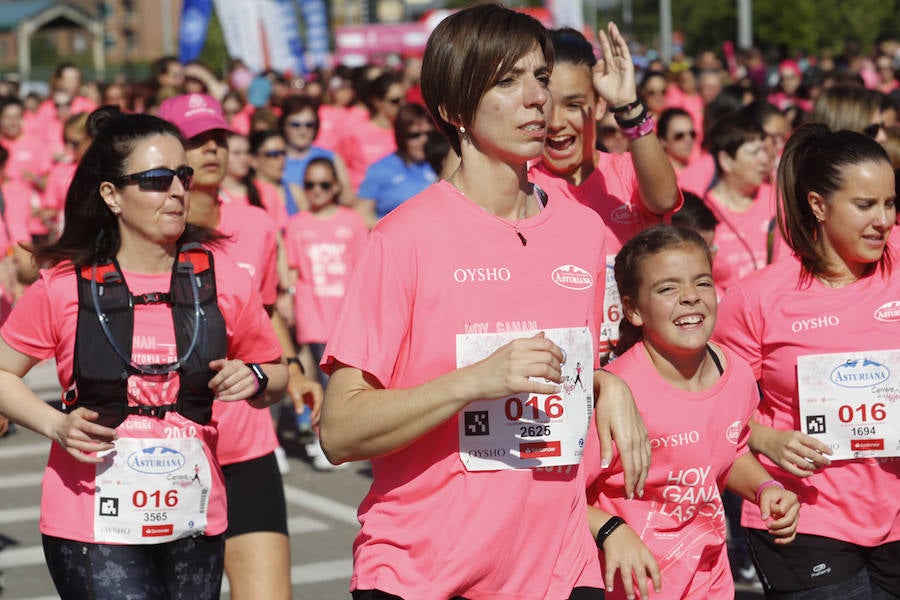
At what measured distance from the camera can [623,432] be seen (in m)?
3.41

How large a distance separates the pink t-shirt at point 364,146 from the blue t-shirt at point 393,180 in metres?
2.17

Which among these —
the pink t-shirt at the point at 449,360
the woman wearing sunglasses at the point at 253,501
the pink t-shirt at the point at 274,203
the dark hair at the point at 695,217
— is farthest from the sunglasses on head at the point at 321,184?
the pink t-shirt at the point at 449,360

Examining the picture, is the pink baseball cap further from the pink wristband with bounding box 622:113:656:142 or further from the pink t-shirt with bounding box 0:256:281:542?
the pink wristband with bounding box 622:113:656:142

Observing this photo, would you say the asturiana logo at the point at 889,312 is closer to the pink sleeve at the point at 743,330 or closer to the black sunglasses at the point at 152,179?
the pink sleeve at the point at 743,330

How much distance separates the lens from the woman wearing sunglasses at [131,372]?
4.25m

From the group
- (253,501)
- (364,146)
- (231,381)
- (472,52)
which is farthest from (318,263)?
(472,52)

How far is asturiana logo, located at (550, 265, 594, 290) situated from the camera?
338cm

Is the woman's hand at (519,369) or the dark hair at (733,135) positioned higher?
the dark hair at (733,135)

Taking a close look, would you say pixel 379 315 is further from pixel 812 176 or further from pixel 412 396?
pixel 812 176

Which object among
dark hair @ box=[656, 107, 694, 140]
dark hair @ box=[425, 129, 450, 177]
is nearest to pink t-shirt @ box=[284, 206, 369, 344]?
dark hair @ box=[425, 129, 450, 177]

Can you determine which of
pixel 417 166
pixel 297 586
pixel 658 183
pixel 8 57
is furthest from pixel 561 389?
pixel 8 57

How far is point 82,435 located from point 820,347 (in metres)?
2.15

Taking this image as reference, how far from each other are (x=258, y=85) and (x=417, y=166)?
9222 millimetres

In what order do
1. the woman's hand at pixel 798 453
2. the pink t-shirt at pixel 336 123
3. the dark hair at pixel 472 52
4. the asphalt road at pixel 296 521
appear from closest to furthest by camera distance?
the dark hair at pixel 472 52 → the woman's hand at pixel 798 453 → the asphalt road at pixel 296 521 → the pink t-shirt at pixel 336 123
